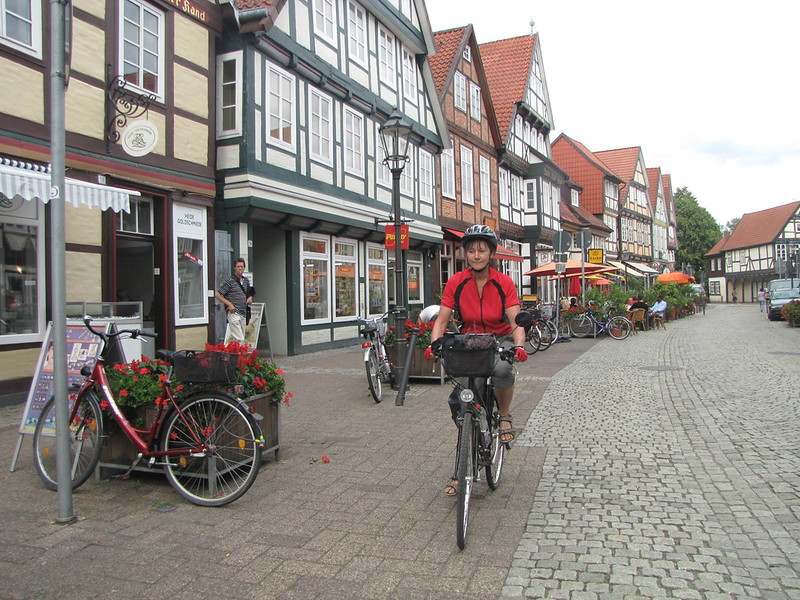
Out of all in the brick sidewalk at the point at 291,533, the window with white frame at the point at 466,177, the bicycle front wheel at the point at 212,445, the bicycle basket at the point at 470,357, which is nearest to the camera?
the brick sidewalk at the point at 291,533

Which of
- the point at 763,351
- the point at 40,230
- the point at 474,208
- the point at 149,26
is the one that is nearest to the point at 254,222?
the point at 149,26

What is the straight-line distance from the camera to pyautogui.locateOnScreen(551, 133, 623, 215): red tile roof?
165 ft

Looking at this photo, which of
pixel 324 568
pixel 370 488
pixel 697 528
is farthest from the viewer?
pixel 370 488

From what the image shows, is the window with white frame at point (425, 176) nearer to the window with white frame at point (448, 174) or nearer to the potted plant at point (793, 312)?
the window with white frame at point (448, 174)

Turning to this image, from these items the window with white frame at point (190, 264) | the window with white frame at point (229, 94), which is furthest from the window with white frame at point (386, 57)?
the window with white frame at point (190, 264)

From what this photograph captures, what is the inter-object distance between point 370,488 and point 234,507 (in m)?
0.97

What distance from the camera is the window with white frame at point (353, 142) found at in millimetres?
16031

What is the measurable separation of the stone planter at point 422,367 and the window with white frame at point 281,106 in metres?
5.86

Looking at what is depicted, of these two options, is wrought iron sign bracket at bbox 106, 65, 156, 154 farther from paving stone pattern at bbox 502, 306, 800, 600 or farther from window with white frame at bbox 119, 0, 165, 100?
paving stone pattern at bbox 502, 306, 800, 600

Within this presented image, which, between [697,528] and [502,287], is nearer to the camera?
[697,528]

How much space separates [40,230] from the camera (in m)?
8.56

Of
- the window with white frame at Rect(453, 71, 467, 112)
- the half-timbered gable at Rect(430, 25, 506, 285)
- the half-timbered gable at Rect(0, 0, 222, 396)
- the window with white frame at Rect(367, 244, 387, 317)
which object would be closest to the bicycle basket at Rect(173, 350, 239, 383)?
the half-timbered gable at Rect(0, 0, 222, 396)

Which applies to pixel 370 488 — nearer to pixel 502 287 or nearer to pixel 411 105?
pixel 502 287

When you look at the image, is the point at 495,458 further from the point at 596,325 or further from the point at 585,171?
the point at 585,171
